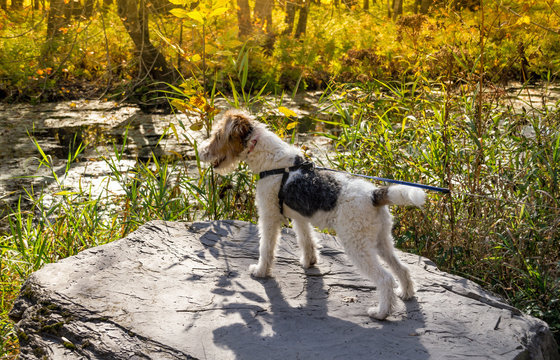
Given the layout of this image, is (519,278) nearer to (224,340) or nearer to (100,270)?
(224,340)

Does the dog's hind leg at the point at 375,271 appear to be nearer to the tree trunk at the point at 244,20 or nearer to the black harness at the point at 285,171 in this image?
the black harness at the point at 285,171

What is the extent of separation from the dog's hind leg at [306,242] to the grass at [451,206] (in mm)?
1202

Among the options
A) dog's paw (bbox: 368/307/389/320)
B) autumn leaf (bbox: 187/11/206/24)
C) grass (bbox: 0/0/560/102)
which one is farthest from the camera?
grass (bbox: 0/0/560/102)

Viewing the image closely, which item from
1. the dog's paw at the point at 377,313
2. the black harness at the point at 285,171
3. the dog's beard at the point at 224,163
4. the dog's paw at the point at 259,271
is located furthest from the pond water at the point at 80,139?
the dog's paw at the point at 377,313

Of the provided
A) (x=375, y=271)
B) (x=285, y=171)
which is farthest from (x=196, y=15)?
(x=375, y=271)

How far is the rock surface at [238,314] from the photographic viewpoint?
302 centimetres

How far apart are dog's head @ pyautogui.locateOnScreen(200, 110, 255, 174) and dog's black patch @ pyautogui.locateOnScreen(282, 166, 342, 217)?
48 centimetres

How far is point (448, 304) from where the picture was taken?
356 cm

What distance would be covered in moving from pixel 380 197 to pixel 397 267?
2.08 ft

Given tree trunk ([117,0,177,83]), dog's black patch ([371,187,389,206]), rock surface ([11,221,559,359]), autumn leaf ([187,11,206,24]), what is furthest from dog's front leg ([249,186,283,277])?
tree trunk ([117,0,177,83])

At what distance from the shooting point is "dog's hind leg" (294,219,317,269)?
13.1 feet

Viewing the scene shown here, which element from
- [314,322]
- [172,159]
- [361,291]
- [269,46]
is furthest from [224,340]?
[269,46]

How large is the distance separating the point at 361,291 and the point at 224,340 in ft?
3.79

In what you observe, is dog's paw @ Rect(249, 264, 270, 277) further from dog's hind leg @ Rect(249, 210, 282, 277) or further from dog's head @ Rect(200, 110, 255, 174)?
dog's head @ Rect(200, 110, 255, 174)
